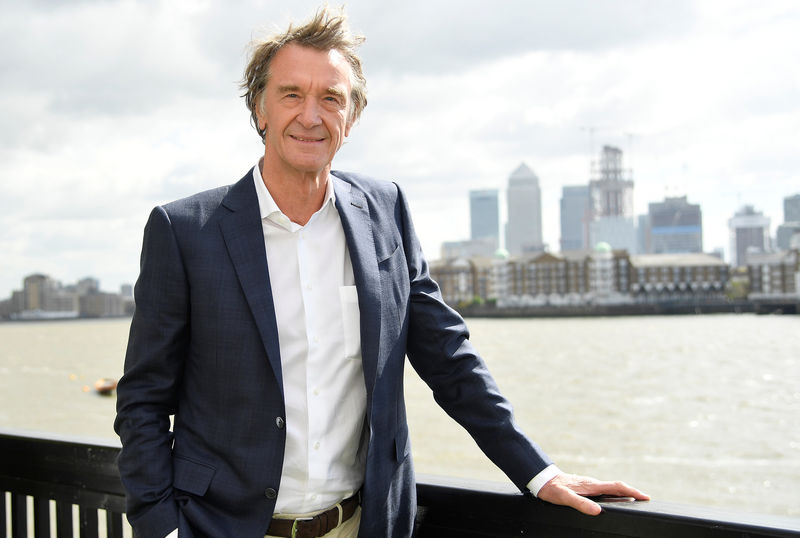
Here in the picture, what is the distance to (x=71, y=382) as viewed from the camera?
2895cm

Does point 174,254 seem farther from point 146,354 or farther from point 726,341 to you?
point 726,341

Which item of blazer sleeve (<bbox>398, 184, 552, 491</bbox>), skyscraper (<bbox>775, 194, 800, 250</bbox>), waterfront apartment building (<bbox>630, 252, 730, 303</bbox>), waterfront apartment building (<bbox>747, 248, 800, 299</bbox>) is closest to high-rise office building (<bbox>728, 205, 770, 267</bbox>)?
skyscraper (<bbox>775, 194, 800, 250</bbox>)

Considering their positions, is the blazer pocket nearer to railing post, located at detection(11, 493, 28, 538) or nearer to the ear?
the ear

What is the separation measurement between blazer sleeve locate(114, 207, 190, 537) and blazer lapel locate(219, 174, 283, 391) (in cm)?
13

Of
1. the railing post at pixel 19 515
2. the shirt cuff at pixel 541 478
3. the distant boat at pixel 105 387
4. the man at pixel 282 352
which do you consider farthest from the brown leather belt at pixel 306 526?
the distant boat at pixel 105 387

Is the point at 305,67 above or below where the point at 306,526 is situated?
above

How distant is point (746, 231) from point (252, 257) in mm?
188931

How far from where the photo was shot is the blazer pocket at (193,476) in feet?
5.49

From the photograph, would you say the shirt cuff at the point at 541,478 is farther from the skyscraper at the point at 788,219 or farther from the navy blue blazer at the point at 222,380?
the skyscraper at the point at 788,219

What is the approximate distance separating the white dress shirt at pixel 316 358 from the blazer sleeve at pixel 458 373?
0.22 metres

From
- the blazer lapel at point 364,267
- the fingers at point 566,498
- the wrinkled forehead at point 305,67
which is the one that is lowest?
the fingers at point 566,498

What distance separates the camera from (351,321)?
1.76 m

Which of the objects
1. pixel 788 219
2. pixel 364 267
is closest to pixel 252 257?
pixel 364 267

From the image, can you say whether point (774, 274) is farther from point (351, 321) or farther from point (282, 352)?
point (282, 352)
